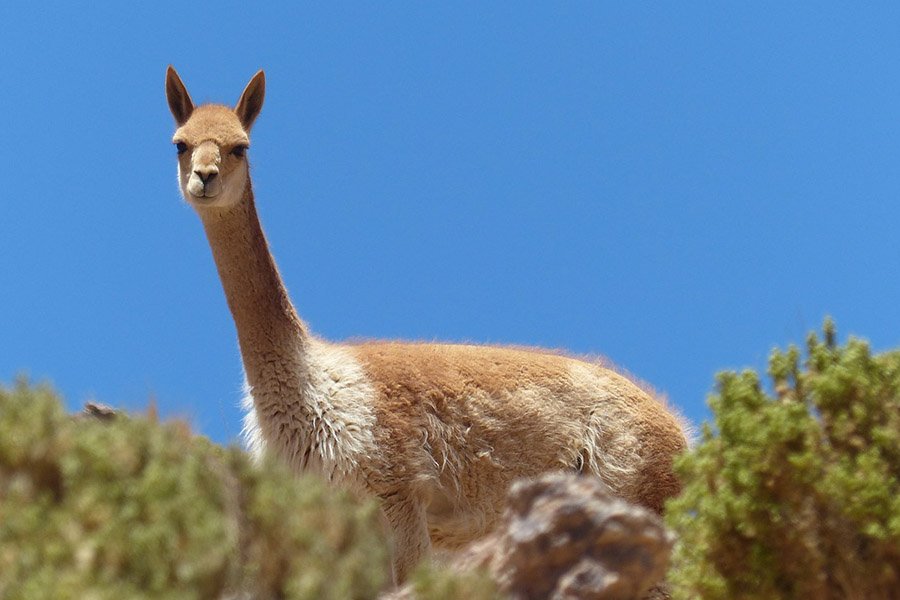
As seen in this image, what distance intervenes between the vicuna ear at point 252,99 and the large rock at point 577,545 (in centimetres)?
544

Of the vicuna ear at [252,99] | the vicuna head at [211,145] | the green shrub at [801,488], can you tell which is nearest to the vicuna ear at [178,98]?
the vicuna head at [211,145]

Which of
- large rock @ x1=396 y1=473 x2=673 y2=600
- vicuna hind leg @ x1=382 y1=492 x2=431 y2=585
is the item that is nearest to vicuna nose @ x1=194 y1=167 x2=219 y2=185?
vicuna hind leg @ x1=382 y1=492 x2=431 y2=585

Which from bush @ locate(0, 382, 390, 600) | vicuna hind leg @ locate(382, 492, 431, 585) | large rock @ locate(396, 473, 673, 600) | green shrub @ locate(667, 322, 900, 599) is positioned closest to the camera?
bush @ locate(0, 382, 390, 600)

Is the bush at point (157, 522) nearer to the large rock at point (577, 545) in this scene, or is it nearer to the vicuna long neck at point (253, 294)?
the large rock at point (577, 545)

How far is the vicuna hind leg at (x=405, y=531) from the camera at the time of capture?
24.0 ft

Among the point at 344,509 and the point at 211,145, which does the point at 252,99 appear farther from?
the point at 344,509

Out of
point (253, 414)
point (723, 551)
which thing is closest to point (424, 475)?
point (253, 414)

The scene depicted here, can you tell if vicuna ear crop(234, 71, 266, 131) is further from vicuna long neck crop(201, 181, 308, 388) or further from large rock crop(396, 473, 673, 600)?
large rock crop(396, 473, 673, 600)

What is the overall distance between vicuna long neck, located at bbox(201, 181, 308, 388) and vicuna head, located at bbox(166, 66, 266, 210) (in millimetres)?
139

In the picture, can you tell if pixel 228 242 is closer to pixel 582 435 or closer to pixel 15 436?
pixel 582 435

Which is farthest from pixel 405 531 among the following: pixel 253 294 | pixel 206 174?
pixel 206 174

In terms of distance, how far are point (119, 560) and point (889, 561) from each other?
10.5 feet

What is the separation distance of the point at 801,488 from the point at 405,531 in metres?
3.11

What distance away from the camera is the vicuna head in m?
7.82
